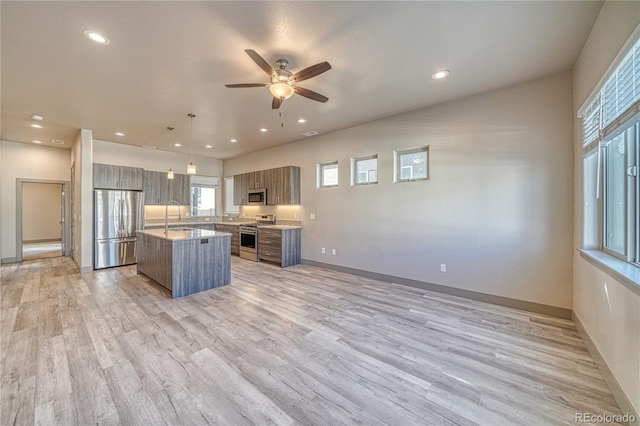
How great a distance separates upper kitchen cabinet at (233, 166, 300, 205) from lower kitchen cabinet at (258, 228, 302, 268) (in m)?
0.78

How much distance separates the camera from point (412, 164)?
436 centimetres

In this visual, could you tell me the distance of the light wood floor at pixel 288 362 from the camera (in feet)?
5.59

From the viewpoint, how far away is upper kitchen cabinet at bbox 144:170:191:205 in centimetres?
654

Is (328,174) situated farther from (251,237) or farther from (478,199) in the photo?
(478,199)

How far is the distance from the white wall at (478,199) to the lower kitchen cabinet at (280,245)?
1348 millimetres

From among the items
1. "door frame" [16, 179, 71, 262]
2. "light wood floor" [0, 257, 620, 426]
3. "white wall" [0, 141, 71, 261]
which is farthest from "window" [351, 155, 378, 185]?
"white wall" [0, 141, 71, 261]

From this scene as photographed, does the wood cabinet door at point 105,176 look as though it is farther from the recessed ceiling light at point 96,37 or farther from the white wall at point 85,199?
the recessed ceiling light at point 96,37

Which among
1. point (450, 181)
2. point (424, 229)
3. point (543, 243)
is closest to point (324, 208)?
point (424, 229)

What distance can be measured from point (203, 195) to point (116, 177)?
2.65 m

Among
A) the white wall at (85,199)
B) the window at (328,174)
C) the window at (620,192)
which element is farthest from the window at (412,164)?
the white wall at (85,199)

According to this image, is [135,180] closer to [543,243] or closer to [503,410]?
[503,410]

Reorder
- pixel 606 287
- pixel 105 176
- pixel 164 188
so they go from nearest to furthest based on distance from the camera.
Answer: pixel 606 287 → pixel 105 176 → pixel 164 188

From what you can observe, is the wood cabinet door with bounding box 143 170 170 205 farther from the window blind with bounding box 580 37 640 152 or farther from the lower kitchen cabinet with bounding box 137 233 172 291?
the window blind with bounding box 580 37 640 152

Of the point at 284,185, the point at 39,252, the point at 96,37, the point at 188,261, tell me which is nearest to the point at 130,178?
the point at 188,261
